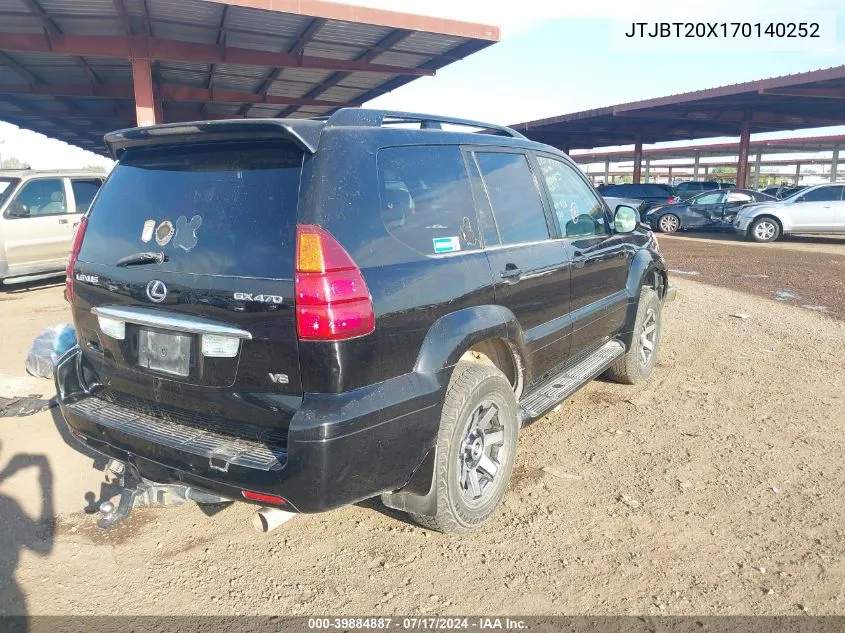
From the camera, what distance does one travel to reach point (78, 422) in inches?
114

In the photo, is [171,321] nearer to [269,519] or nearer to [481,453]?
[269,519]

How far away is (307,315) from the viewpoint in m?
2.28

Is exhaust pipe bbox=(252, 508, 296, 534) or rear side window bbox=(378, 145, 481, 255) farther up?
rear side window bbox=(378, 145, 481, 255)

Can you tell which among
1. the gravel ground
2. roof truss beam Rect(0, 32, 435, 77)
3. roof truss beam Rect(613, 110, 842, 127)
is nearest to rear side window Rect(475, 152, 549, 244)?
the gravel ground

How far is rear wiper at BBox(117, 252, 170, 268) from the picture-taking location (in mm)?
2633

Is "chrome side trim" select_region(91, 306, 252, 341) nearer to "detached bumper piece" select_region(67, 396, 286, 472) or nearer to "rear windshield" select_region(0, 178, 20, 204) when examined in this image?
"detached bumper piece" select_region(67, 396, 286, 472)

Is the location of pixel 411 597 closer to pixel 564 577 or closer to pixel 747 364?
pixel 564 577

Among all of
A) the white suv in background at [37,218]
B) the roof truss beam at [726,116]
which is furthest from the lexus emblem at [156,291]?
the roof truss beam at [726,116]

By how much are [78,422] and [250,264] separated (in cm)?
128

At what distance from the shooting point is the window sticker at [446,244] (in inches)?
110

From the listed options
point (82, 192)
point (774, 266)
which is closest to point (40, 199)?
point (82, 192)

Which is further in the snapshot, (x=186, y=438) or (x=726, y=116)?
(x=726, y=116)

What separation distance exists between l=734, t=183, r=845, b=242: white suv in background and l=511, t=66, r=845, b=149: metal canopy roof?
11.8ft

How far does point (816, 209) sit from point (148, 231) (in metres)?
18.7
